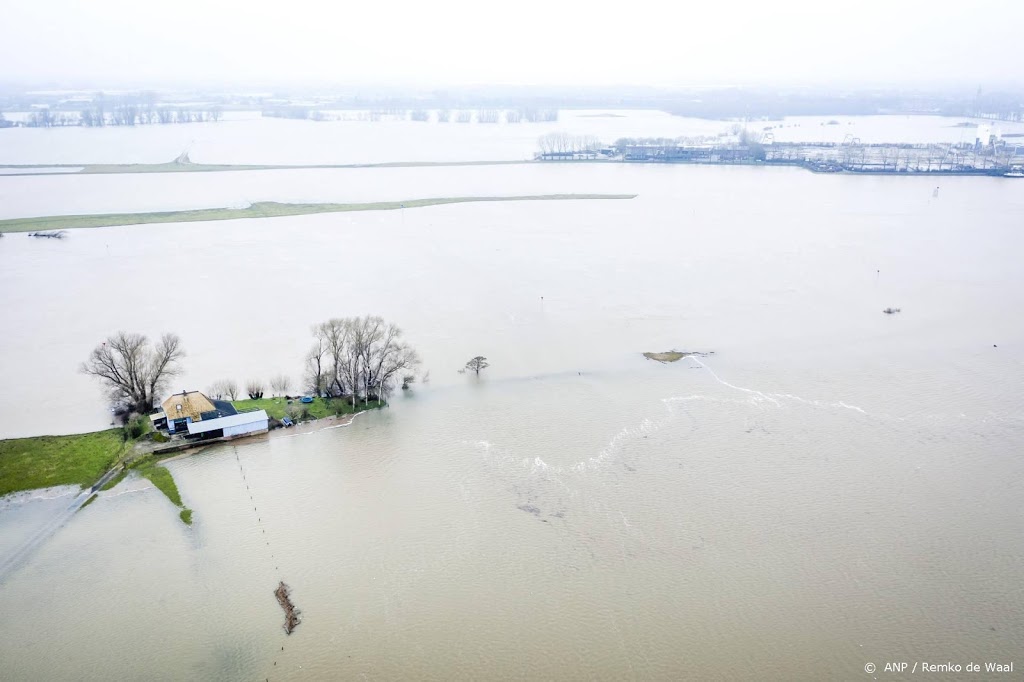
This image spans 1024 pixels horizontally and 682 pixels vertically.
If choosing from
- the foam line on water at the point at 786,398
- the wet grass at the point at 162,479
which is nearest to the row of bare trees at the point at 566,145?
the foam line on water at the point at 786,398

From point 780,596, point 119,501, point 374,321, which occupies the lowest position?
point 780,596

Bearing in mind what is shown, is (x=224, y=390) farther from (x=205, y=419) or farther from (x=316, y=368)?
(x=316, y=368)

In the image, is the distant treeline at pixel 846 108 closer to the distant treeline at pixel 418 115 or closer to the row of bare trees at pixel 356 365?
the distant treeline at pixel 418 115

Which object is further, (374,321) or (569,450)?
(374,321)

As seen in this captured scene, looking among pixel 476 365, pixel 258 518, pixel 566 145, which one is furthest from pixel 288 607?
pixel 566 145

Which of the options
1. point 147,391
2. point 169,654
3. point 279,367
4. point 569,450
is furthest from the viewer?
point 279,367

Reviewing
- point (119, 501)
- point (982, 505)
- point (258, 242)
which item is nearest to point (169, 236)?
point (258, 242)

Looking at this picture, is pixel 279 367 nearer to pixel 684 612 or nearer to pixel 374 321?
pixel 374 321
